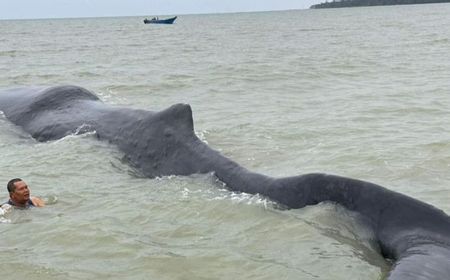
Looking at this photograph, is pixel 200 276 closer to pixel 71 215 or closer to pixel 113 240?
pixel 113 240

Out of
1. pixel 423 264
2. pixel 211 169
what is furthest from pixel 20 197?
pixel 423 264

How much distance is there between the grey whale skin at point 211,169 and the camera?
5332 mm

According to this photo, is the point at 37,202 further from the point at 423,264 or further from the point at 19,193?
the point at 423,264

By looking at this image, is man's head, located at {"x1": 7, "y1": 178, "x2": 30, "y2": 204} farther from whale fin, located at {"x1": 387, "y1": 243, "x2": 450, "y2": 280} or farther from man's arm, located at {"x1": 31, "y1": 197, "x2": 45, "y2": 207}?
whale fin, located at {"x1": 387, "y1": 243, "x2": 450, "y2": 280}

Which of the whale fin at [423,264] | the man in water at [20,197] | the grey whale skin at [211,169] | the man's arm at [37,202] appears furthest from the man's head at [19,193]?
the whale fin at [423,264]

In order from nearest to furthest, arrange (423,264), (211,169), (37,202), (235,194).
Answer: (423,264) → (235,194) → (211,169) → (37,202)

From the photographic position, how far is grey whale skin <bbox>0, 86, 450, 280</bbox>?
5.33 m

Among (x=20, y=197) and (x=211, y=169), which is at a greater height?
(x=211, y=169)

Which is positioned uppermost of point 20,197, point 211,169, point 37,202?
point 211,169

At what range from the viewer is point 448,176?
911 centimetres

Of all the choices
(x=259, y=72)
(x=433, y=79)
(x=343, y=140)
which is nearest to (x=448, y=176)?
(x=343, y=140)

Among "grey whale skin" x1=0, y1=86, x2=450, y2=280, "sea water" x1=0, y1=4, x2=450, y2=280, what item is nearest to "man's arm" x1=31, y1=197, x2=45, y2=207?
"sea water" x1=0, y1=4, x2=450, y2=280

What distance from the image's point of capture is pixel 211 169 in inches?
325

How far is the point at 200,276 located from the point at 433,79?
17.0 meters
